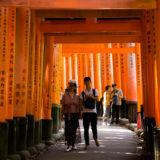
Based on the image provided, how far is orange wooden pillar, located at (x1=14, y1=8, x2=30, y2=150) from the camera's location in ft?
17.8

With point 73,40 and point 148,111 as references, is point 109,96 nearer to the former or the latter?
point 73,40

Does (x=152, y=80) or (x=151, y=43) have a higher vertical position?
(x=151, y=43)

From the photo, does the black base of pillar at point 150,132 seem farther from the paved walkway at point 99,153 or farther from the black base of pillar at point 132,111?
the black base of pillar at point 132,111

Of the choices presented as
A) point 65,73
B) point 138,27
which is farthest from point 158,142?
point 65,73

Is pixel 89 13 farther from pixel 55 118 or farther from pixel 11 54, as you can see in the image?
pixel 55 118

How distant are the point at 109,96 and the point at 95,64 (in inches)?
331

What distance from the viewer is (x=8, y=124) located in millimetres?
4629

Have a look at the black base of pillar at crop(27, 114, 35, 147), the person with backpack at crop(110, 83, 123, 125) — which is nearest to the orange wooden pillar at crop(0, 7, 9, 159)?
the black base of pillar at crop(27, 114, 35, 147)

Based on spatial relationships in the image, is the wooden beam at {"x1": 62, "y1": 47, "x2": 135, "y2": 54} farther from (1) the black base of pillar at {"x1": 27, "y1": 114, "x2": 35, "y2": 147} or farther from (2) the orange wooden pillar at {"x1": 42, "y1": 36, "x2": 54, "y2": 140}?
(1) the black base of pillar at {"x1": 27, "y1": 114, "x2": 35, "y2": 147}

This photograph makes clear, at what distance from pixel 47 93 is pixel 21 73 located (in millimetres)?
2703

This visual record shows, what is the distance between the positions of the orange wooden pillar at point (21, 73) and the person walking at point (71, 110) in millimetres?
962

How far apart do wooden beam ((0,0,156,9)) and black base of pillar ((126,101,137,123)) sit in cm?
752

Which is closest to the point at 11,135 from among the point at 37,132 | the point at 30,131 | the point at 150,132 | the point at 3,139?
the point at 3,139

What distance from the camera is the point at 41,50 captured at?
7566 mm
